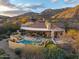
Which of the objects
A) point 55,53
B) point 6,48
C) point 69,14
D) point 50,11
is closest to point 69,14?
point 69,14

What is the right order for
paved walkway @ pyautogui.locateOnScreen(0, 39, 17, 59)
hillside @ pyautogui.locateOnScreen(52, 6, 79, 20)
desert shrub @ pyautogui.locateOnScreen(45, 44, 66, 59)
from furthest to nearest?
hillside @ pyautogui.locateOnScreen(52, 6, 79, 20), paved walkway @ pyautogui.locateOnScreen(0, 39, 17, 59), desert shrub @ pyautogui.locateOnScreen(45, 44, 66, 59)

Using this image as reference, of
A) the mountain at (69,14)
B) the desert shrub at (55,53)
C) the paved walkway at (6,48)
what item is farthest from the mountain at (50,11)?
the paved walkway at (6,48)

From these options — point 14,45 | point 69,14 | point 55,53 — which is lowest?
point 55,53

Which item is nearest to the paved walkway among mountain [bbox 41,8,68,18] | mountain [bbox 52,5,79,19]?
mountain [bbox 41,8,68,18]

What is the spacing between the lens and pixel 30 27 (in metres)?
6.28

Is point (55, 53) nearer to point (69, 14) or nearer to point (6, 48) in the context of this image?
point (69, 14)

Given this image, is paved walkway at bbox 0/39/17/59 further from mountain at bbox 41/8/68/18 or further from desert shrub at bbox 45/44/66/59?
mountain at bbox 41/8/68/18

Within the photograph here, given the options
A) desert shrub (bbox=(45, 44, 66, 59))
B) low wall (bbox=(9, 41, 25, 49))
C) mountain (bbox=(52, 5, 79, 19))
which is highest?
mountain (bbox=(52, 5, 79, 19))

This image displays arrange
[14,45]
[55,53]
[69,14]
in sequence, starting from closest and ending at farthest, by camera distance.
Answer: [55,53] < [69,14] < [14,45]

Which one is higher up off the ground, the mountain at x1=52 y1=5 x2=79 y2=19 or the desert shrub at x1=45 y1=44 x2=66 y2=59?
the mountain at x1=52 y1=5 x2=79 y2=19

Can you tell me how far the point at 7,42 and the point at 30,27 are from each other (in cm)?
76

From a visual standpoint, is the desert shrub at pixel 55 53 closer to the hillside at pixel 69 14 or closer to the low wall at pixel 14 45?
the low wall at pixel 14 45

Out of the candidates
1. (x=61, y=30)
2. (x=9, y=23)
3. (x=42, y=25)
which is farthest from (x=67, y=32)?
(x=9, y=23)

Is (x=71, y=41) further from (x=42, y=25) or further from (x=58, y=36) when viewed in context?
(x=42, y=25)
